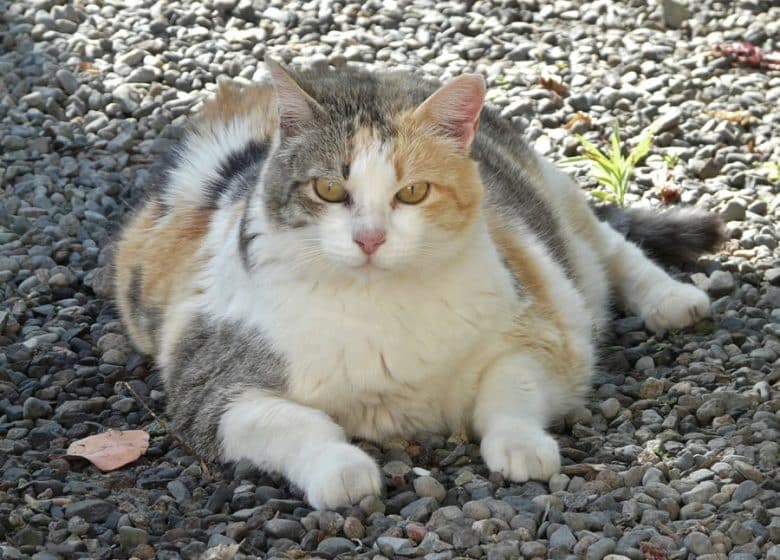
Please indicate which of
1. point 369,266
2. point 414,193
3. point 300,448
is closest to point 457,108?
point 414,193

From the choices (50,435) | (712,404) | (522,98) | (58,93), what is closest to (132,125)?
(58,93)

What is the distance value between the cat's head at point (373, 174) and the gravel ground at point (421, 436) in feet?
2.40

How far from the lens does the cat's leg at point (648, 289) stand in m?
Result: 4.89

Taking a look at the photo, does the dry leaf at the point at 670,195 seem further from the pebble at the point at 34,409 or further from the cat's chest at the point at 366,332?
the pebble at the point at 34,409

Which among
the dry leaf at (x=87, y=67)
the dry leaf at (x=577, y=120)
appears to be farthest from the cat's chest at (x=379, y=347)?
the dry leaf at (x=87, y=67)

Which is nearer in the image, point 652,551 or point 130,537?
point 652,551

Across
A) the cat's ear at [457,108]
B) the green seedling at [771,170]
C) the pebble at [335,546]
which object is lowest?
the green seedling at [771,170]

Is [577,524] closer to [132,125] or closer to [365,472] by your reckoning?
[365,472]

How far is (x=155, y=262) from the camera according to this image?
4801 millimetres

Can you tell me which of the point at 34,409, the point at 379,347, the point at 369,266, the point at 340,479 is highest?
the point at 369,266

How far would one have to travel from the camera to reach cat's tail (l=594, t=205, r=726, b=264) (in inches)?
211

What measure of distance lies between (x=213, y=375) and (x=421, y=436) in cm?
73

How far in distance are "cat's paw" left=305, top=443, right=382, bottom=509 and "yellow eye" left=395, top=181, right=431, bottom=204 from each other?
A: 774 mm

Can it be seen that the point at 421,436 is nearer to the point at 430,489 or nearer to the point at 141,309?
the point at 430,489
